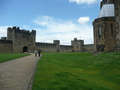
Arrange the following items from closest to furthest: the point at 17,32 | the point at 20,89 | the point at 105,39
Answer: the point at 20,89 → the point at 105,39 → the point at 17,32

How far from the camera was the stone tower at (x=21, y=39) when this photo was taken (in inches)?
1558

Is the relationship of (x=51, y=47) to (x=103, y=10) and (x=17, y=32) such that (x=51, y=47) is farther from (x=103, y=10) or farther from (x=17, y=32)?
(x=103, y=10)

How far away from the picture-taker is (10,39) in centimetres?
4062

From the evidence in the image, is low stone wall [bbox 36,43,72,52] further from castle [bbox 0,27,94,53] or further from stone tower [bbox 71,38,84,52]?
stone tower [bbox 71,38,84,52]

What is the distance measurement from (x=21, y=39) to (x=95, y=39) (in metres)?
23.3

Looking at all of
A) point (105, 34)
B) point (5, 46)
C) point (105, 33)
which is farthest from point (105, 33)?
point (5, 46)

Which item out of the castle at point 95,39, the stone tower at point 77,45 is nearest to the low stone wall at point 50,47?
the castle at point 95,39

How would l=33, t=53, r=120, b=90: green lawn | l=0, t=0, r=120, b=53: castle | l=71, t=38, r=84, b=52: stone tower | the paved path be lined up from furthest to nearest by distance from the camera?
1. l=71, t=38, r=84, b=52: stone tower
2. l=0, t=0, r=120, b=53: castle
3. l=33, t=53, r=120, b=90: green lawn
4. the paved path

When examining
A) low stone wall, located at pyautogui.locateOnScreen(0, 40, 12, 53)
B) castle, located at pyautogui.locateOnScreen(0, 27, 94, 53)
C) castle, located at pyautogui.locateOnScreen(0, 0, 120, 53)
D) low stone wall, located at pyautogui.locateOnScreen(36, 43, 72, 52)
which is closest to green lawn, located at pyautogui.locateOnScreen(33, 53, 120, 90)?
castle, located at pyautogui.locateOnScreen(0, 0, 120, 53)

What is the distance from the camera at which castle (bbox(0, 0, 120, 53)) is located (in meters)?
23.2

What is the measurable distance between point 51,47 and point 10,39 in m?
13.2

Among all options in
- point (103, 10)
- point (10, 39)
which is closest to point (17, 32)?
point (10, 39)

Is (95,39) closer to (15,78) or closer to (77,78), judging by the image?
(77,78)

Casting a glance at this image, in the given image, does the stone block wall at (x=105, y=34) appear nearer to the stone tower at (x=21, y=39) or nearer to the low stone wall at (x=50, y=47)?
the stone tower at (x=21, y=39)
